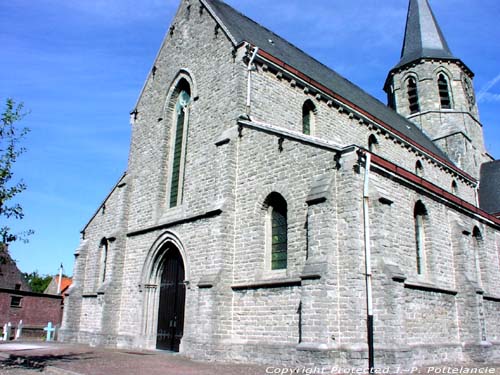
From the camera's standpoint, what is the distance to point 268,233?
13008mm

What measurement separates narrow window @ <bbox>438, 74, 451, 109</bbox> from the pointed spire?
1.64m

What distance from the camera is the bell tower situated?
96.1ft

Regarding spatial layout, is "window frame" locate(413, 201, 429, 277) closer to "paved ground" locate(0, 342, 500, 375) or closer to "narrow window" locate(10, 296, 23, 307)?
"paved ground" locate(0, 342, 500, 375)

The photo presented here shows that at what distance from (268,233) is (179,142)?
6.59 m

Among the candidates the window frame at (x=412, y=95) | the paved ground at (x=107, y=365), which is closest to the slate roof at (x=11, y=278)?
the paved ground at (x=107, y=365)

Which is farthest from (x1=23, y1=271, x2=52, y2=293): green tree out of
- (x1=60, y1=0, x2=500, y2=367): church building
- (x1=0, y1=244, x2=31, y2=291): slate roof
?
(x1=60, y1=0, x2=500, y2=367): church building

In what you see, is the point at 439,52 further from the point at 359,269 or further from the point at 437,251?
the point at 359,269

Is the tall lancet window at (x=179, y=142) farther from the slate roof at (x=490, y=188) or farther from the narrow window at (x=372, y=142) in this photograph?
the slate roof at (x=490, y=188)

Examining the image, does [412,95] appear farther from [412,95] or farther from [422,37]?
[422,37]

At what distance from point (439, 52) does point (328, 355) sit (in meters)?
28.4

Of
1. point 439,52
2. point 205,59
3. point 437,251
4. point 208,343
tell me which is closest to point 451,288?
point 437,251

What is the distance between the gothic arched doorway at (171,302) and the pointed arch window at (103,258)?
13.8 feet

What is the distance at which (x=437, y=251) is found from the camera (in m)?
14.1

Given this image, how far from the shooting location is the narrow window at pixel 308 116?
16.9 meters
